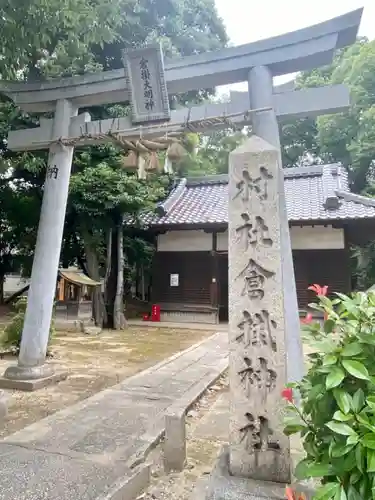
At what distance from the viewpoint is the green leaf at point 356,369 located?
1.56 meters

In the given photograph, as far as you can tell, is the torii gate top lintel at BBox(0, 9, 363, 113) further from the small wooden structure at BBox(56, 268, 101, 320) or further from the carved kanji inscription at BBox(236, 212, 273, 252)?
the small wooden structure at BBox(56, 268, 101, 320)

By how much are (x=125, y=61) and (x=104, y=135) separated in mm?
1119

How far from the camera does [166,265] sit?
16312 mm

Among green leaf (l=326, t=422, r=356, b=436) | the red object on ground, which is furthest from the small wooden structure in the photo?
green leaf (l=326, t=422, r=356, b=436)

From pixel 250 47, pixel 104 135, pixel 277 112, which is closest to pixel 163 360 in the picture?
pixel 104 135

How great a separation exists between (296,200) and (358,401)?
588 inches

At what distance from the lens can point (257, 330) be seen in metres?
2.77

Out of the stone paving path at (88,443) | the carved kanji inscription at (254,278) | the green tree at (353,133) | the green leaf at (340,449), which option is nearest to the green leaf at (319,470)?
the green leaf at (340,449)

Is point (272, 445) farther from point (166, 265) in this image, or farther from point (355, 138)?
point (355, 138)

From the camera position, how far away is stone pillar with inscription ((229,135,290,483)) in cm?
261

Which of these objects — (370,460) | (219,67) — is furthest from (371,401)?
(219,67)

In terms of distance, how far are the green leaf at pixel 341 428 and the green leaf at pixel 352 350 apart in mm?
285

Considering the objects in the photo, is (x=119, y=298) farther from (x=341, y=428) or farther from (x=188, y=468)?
(x=341, y=428)

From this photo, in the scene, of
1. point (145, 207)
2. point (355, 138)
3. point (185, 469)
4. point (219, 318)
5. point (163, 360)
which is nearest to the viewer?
point (185, 469)
